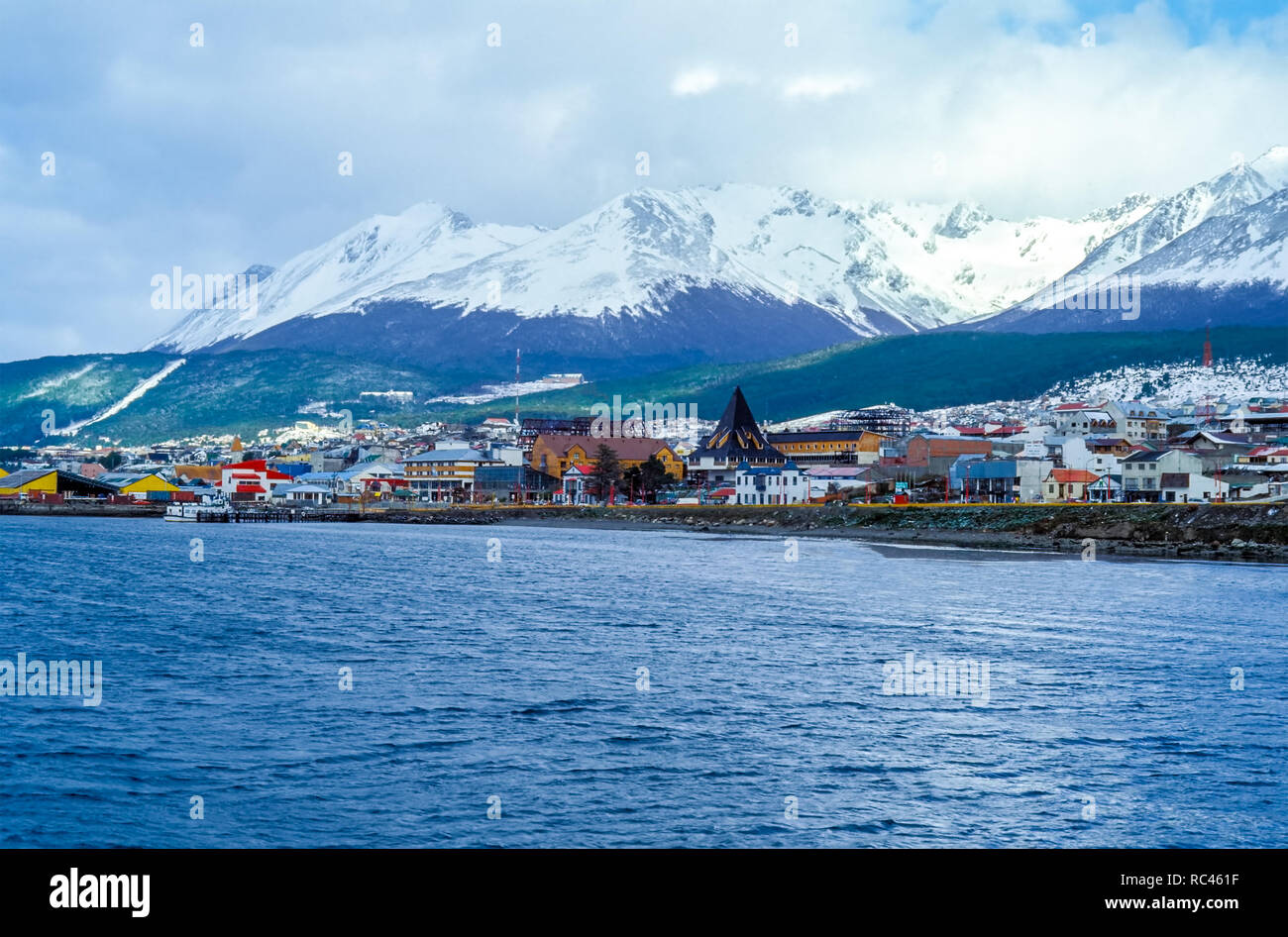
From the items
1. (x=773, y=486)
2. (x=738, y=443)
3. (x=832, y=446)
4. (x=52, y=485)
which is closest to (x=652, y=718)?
(x=773, y=486)

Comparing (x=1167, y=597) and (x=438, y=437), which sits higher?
(x=438, y=437)

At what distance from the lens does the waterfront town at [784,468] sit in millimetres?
88938

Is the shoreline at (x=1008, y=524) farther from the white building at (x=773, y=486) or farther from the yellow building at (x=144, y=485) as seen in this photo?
the yellow building at (x=144, y=485)

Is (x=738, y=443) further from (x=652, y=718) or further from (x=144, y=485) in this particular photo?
(x=652, y=718)

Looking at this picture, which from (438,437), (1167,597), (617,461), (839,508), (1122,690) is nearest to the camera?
(1122,690)

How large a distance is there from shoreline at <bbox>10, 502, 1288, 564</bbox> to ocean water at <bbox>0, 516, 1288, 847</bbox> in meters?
14.4

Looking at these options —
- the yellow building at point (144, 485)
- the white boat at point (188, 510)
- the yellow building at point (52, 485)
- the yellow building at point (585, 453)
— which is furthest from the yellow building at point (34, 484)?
the yellow building at point (585, 453)

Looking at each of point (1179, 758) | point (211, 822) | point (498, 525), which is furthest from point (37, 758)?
point (498, 525)

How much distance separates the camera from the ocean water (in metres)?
17.3

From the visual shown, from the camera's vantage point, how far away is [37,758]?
20438mm

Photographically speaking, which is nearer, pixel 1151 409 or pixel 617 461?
pixel 617 461

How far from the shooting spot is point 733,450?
139 meters
